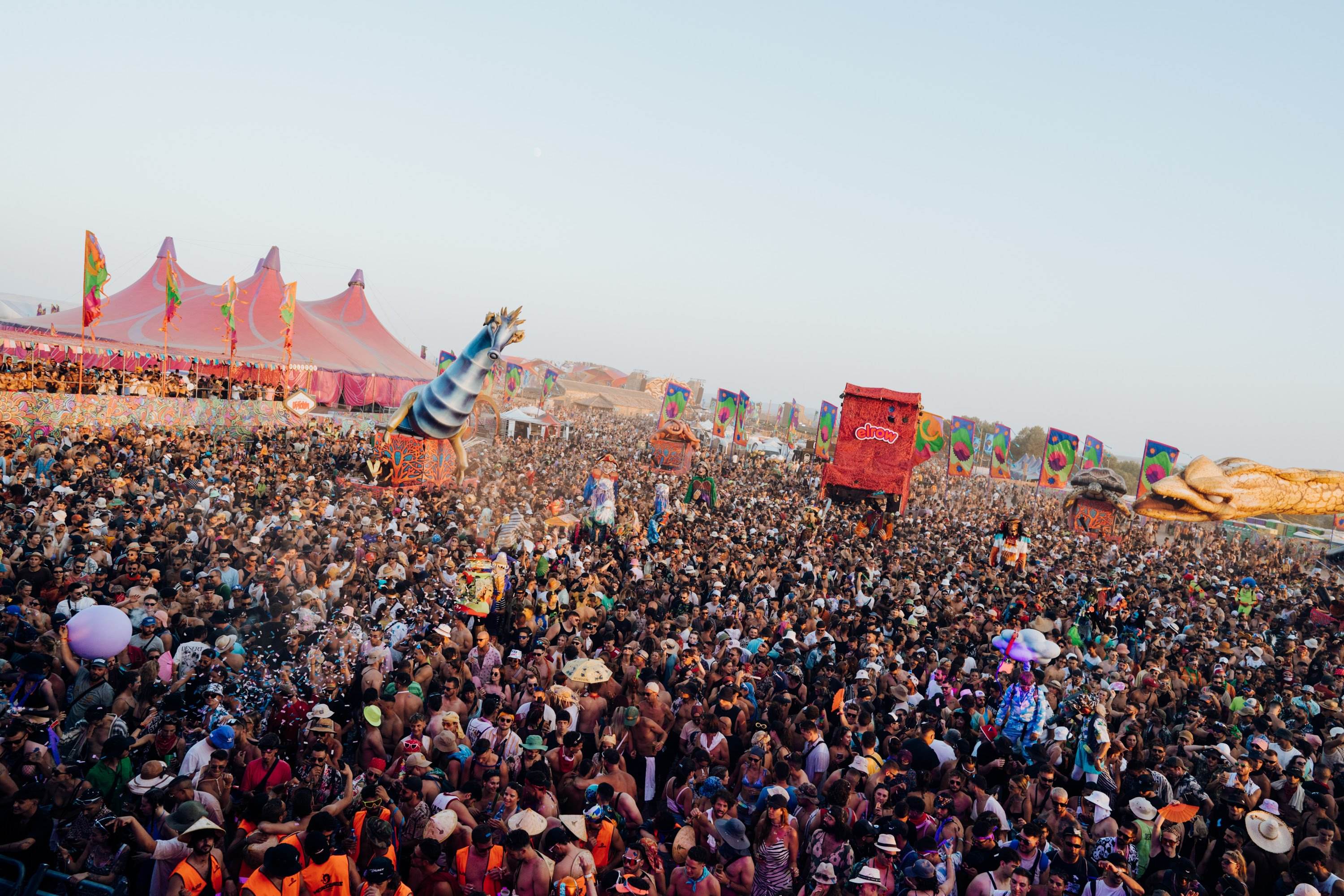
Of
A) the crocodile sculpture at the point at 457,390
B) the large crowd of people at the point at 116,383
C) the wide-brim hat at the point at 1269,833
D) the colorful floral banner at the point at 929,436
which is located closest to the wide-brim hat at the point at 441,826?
the wide-brim hat at the point at 1269,833

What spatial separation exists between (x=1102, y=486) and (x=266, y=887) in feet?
76.0

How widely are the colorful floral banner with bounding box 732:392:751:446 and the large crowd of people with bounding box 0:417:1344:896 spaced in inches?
819

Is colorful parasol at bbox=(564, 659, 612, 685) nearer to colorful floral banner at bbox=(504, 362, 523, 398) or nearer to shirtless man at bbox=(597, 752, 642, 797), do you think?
shirtless man at bbox=(597, 752, 642, 797)

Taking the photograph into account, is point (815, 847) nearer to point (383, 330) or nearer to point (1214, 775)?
point (1214, 775)

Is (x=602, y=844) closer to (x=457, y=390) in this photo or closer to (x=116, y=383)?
(x=457, y=390)

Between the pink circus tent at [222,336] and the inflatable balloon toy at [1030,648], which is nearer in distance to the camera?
the inflatable balloon toy at [1030,648]

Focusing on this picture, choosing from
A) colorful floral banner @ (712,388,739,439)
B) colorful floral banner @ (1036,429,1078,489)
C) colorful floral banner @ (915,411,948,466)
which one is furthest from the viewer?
colorful floral banner @ (712,388,739,439)

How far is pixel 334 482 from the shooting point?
16.3 meters

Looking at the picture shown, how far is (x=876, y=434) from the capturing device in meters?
18.8

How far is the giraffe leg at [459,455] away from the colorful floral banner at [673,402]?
15079mm

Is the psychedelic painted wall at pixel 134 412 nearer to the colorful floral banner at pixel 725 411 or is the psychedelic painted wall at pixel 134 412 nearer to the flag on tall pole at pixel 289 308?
the flag on tall pole at pixel 289 308

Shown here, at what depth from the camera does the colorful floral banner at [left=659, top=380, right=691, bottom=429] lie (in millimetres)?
33312

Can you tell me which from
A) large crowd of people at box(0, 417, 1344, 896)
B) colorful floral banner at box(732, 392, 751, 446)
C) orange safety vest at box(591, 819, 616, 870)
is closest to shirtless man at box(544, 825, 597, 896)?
large crowd of people at box(0, 417, 1344, 896)

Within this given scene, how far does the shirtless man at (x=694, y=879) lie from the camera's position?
4.11 meters
